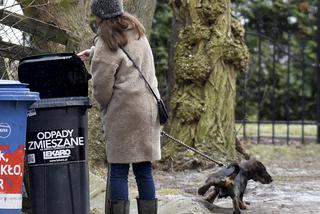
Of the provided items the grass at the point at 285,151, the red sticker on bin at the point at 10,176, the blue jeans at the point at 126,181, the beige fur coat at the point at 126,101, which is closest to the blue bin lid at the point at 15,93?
the red sticker on bin at the point at 10,176

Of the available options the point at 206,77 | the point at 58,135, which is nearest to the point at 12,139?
the point at 58,135

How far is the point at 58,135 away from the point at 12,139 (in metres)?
0.43

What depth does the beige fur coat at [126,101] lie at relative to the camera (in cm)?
526

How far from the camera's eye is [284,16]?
→ 1902 cm

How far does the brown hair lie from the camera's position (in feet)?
17.2

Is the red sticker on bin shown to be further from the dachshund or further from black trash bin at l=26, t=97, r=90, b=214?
the dachshund

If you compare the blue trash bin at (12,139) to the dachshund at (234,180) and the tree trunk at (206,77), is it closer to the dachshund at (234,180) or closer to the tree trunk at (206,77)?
the dachshund at (234,180)

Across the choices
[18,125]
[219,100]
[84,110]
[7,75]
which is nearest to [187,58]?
[219,100]

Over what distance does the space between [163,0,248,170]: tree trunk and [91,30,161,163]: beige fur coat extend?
3598 mm

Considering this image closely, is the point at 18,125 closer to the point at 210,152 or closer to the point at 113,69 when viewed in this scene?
the point at 113,69

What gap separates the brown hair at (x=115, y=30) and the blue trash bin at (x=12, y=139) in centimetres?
74

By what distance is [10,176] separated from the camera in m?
4.69

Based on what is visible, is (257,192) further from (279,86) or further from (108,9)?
(279,86)

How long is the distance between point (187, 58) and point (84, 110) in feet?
13.0
